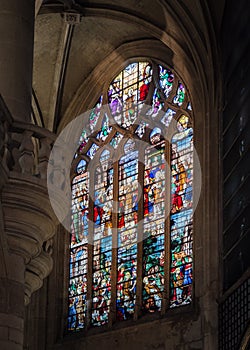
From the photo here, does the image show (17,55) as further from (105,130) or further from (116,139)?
(105,130)

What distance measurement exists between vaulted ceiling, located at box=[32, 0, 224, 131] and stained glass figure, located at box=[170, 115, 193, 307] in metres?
1.08

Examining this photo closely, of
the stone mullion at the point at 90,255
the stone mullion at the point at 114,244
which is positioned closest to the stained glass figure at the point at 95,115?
the stone mullion at the point at 90,255

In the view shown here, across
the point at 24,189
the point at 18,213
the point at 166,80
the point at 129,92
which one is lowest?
the point at 18,213

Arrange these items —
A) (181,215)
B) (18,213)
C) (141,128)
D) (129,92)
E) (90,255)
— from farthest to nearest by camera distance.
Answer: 1. (129,92)
2. (141,128)
3. (90,255)
4. (181,215)
5. (18,213)

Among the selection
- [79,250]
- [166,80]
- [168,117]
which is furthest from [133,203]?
[166,80]

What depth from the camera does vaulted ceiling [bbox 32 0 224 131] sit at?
17.3 metres

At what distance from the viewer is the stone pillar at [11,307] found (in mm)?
10328

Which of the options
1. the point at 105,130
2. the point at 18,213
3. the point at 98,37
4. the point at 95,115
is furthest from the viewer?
the point at 95,115

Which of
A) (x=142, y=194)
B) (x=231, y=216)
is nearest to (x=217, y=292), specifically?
(x=231, y=216)

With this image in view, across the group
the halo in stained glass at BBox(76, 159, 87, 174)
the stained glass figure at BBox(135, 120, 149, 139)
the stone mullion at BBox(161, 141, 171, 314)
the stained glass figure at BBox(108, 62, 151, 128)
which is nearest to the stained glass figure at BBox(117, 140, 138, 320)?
the stained glass figure at BBox(135, 120, 149, 139)

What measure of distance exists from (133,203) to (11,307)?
8.07m

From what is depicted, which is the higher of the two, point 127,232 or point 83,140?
point 83,140

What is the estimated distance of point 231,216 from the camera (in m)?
15.9

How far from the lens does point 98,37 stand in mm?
19219
